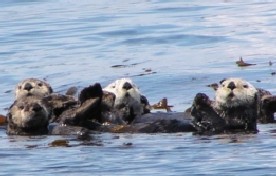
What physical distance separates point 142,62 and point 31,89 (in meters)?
4.25

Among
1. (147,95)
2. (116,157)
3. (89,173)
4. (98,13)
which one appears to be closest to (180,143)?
(116,157)

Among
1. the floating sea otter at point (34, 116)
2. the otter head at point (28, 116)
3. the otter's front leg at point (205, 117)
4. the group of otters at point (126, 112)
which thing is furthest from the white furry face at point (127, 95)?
the otter's front leg at point (205, 117)

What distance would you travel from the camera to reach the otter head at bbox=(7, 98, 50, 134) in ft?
35.3

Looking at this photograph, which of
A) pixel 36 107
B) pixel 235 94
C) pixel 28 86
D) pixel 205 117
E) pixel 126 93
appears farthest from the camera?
pixel 28 86

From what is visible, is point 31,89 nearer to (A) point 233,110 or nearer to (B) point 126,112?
(B) point 126,112

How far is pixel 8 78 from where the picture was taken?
1471 cm

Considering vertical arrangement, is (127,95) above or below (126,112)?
above

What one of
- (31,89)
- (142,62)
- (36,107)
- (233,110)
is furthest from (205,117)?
(142,62)

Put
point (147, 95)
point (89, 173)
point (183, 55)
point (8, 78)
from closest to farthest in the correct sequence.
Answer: point (89, 173), point (147, 95), point (8, 78), point (183, 55)

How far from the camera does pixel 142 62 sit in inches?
616

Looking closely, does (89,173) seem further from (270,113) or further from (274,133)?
(270,113)

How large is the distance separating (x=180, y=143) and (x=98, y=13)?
1388 centimetres

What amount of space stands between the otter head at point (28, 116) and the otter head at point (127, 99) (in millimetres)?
753

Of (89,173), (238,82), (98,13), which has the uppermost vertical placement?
(98,13)
